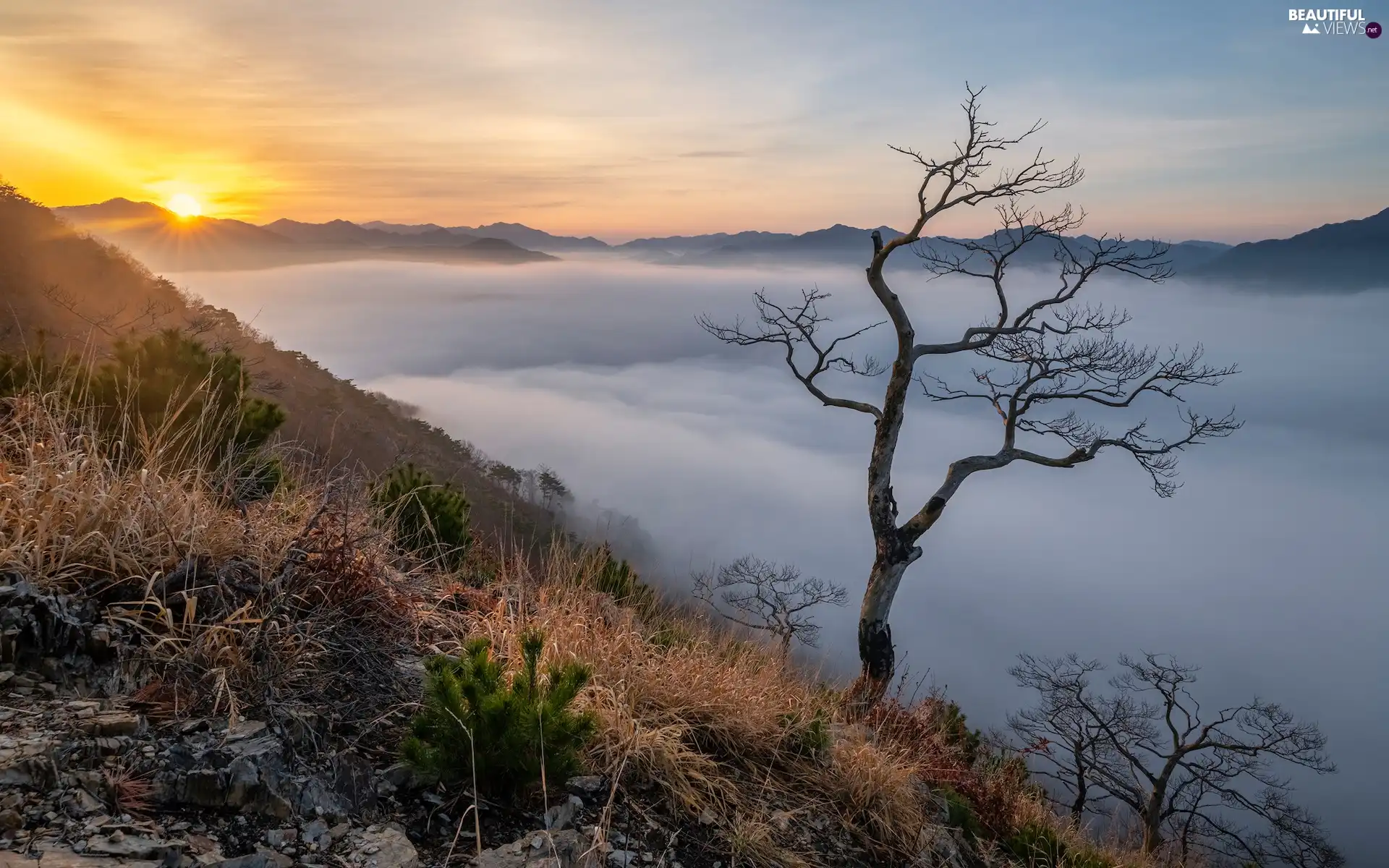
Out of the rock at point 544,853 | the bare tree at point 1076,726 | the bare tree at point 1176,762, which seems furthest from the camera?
the bare tree at point 1076,726

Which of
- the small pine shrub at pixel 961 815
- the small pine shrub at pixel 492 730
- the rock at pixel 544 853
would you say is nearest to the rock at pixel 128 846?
the small pine shrub at pixel 492 730

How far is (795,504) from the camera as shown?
169125mm

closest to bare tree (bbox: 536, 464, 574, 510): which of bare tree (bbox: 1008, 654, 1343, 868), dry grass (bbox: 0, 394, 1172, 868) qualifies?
dry grass (bbox: 0, 394, 1172, 868)

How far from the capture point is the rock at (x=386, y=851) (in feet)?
7.58

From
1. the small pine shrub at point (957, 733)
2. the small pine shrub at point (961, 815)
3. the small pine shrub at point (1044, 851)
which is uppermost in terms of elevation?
the small pine shrub at point (961, 815)

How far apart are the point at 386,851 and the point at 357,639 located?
4.19ft

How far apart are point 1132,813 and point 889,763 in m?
22.1

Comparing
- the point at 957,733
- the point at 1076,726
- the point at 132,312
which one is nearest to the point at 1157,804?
the point at 1076,726

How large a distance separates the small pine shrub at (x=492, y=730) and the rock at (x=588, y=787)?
0.16 meters

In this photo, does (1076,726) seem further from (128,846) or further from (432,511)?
(128,846)

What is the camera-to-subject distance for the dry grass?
290 cm

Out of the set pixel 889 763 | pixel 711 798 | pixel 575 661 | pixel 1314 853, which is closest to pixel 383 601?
pixel 575 661

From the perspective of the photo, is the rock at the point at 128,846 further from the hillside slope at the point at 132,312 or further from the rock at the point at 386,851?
the hillside slope at the point at 132,312

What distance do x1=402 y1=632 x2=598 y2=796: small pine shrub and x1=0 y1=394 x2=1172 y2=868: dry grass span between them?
1.05 feet
